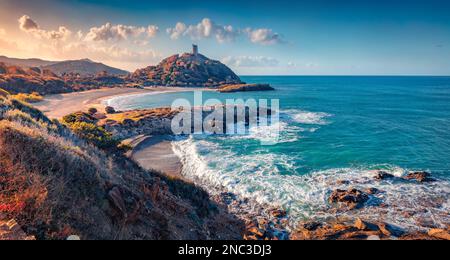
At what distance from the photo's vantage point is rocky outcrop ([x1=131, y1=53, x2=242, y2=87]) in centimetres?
12562

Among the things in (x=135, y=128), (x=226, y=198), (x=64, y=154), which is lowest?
(x=226, y=198)

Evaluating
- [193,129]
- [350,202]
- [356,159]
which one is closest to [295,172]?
[350,202]

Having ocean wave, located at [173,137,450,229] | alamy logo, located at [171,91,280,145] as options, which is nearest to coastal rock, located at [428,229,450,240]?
ocean wave, located at [173,137,450,229]

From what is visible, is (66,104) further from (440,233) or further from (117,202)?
(440,233)

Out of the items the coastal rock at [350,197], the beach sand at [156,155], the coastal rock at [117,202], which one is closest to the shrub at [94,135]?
the beach sand at [156,155]

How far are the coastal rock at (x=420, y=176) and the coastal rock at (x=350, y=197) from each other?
5.25 meters

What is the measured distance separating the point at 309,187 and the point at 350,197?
8.82 ft

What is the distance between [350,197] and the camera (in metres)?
15.8

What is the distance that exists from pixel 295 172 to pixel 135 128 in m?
21.6

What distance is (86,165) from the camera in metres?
7.98

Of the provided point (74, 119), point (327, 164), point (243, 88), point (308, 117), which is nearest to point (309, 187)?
point (327, 164)

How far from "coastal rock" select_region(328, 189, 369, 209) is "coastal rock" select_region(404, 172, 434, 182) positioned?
5250 mm

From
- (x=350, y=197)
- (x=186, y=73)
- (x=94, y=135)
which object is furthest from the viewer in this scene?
(x=186, y=73)

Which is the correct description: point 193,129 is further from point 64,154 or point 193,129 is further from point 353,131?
point 64,154
